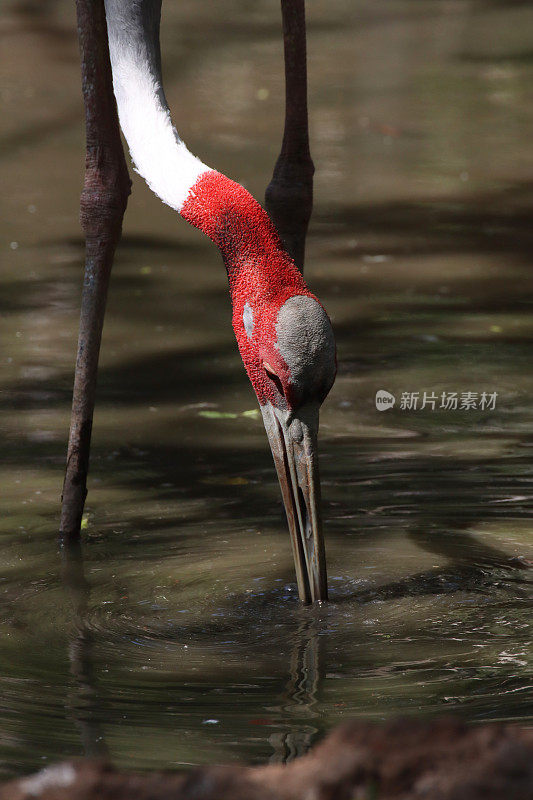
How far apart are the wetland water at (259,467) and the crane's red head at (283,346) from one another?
30cm

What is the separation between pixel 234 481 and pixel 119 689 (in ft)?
6.06

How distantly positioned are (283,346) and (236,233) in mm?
482

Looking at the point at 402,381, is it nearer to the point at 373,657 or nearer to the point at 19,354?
the point at 19,354

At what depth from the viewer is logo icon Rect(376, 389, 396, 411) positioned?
19.7ft

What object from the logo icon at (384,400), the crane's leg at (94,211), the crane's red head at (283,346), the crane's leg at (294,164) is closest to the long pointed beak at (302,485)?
the crane's red head at (283,346)

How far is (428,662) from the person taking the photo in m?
3.49

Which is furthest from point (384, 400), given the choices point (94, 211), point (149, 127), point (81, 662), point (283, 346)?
point (81, 662)

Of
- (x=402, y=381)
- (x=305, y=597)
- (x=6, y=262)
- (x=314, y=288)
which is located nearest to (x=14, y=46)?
(x=6, y=262)

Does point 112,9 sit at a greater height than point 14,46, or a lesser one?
greater

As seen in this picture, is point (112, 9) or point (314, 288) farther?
point (314, 288)

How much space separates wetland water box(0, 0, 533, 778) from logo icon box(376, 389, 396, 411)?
77mm

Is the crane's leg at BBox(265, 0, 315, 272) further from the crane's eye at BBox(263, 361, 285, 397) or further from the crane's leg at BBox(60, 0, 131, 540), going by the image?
the crane's eye at BBox(263, 361, 285, 397)

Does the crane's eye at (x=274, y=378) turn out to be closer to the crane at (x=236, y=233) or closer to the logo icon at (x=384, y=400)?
the crane at (x=236, y=233)

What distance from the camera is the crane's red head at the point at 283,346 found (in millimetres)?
3564
